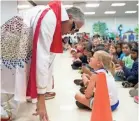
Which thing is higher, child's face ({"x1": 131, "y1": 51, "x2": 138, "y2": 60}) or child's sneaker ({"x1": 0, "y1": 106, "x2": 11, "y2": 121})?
child's face ({"x1": 131, "y1": 51, "x2": 138, "y2": 60})

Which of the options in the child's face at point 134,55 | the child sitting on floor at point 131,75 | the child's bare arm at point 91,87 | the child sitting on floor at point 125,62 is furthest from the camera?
the child's face at point 134,55

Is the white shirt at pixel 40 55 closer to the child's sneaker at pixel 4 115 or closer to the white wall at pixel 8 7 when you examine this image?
the child's sneaker at pixel 4 115

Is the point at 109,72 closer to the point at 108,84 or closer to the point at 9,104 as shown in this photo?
the point at 108,84

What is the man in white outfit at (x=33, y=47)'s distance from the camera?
1.78m

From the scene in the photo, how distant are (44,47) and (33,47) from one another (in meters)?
0.09

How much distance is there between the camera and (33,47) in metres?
1.82

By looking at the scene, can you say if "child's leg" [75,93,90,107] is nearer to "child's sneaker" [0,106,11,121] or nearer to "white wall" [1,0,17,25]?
"child's sneaker" [0,106,11,121]

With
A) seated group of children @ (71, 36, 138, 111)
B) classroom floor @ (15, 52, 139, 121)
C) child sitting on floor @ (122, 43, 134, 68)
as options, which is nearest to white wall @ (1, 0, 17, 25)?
seated group of children @ (71, 36, 138, 111)

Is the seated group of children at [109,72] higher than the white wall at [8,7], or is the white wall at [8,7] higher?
the white wall at [8,7]

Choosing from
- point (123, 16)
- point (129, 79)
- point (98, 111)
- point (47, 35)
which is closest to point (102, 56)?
point (98, 111)

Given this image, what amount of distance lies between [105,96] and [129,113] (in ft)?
1.68

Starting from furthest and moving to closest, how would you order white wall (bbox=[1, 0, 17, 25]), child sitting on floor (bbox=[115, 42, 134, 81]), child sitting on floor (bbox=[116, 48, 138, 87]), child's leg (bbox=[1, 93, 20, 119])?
white wall (bbox=[1, 0, 17, 25]) → child sitting on floor (bbox=[115, 42, 134, 81]) → child sitting on floor (bbox=[116, 48, 138, 87]) → child's leg (bbox=[1, 93, 20, 119])

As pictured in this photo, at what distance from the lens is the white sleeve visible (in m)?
1.76

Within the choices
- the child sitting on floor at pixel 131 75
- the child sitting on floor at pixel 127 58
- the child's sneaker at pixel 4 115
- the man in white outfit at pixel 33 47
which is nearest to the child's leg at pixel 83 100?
the man in white outfit at pixel 33 47
